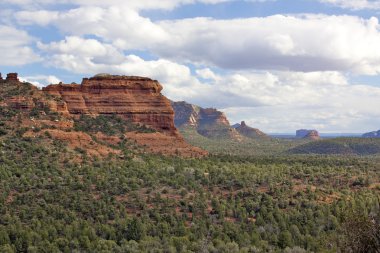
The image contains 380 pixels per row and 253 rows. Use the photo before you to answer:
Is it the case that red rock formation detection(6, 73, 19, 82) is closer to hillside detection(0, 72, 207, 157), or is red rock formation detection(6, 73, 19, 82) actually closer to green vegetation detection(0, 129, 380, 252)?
hillside detection(0, 72, 207, 157)

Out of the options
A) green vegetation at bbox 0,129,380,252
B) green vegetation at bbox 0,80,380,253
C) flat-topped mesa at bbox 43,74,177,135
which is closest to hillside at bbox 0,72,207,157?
flat-topped mesa at bbox 43,74,177,135

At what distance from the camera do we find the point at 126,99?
113 metres

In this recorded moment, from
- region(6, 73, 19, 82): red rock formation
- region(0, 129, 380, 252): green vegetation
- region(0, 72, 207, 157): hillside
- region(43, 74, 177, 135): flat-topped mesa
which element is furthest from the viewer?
region(43, 74, 177, 135): flat-topped mesa

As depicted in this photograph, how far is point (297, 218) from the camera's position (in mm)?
61250

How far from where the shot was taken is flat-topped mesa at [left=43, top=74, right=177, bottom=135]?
110 metres

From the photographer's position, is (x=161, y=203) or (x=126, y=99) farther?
(x=126, y=99)

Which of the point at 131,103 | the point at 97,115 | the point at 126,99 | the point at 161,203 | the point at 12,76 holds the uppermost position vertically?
the point at 12,76

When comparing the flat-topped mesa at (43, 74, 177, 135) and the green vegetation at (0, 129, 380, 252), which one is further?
the flat-topped mesa at (43, 74, 177, 135)

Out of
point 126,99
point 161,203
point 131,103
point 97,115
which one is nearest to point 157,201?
point 161,203

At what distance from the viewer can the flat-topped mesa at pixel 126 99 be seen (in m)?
110

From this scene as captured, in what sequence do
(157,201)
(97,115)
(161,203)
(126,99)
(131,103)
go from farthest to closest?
(131,103), (126,99), (97,115), (157,201), (161,203)

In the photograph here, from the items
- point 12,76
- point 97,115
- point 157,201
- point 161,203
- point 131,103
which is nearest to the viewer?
point 161,203

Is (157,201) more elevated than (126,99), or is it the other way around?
(126,99)

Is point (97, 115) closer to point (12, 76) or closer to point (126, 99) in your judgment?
point (126, 99)
